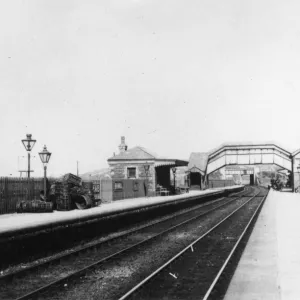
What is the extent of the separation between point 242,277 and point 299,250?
3249 millimetres

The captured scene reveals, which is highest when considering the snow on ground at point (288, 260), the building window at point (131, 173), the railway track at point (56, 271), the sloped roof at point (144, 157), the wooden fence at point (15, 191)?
the sloped roof at point (144, 157)

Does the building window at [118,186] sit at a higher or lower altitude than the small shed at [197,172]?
lower

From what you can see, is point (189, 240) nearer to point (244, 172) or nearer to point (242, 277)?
point (242, 277)

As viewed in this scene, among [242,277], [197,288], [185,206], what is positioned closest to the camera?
[197,288]

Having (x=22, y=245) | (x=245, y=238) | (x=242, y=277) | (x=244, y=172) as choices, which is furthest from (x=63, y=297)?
(x=244, y=172)

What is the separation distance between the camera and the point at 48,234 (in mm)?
12797

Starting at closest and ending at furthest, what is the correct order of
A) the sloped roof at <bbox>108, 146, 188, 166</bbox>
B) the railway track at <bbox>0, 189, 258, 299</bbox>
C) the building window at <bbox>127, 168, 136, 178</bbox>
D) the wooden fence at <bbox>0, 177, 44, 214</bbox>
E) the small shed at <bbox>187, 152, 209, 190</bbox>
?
the railway track at <bbox>0, 189, 258, 299</bbox>, the wooden fence at <bbox>0, 177, 44, 214</bbox>, the sloped roof at <bbox>108, 146, 188, 166</bbox>, the building window at <bbox>127, 168, 136, 178</bbox>, the small shed at <bbox>187, 152, 209, 190</bbox>

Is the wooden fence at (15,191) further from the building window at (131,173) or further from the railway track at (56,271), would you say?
the building window at (131,173)

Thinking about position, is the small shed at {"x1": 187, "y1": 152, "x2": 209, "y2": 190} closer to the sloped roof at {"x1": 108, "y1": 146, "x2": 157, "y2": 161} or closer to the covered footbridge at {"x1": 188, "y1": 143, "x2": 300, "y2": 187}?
the covered footbridge at {"x1": 188, "y1": 143, "x2": 300, "y2": 187}

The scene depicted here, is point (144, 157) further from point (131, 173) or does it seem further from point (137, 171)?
point (131, 173)

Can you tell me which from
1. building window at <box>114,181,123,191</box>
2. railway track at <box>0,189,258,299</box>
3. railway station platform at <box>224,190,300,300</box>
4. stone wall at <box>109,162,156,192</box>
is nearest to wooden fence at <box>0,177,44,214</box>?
railway track at <box>0,189,258,299</box>

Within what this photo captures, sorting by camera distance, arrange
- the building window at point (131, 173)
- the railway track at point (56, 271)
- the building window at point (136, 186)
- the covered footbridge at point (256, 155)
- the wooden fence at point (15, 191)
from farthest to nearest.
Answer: the covered footbridge at point (256, 155), the building window at point (131, 173), the building window at point (136, 186), the wooden fence at point (15, 191), the railway track at point (56, 271)

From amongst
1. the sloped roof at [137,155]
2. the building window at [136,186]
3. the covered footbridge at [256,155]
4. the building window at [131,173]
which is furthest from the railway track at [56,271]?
the covered footbridge at [256,155]

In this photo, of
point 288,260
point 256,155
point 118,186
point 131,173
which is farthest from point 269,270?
point 256,155
